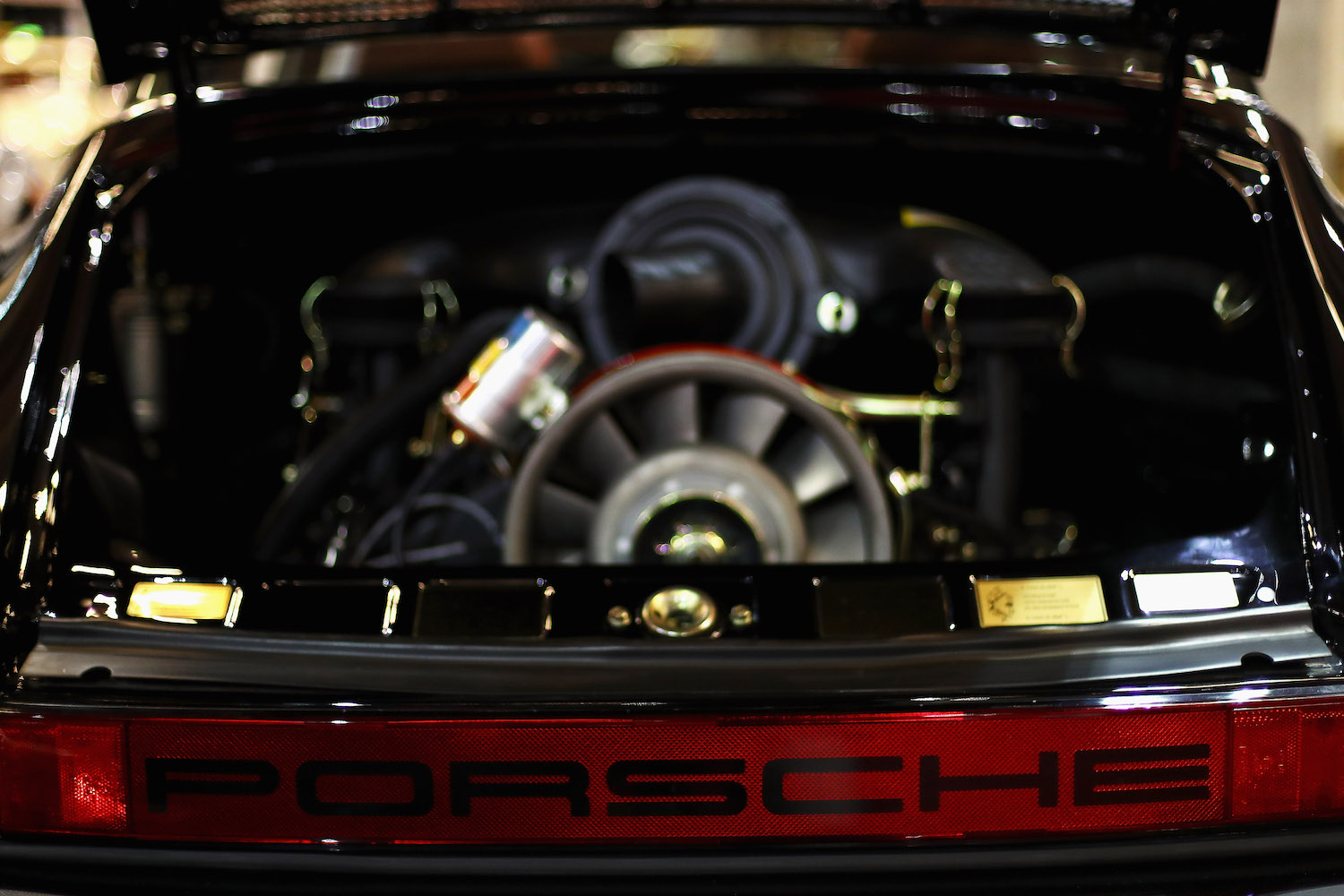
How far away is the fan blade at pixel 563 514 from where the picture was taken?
1.41 meters

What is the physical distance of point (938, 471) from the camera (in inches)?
72.9

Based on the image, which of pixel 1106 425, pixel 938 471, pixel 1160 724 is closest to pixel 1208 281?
pixel 1106 425

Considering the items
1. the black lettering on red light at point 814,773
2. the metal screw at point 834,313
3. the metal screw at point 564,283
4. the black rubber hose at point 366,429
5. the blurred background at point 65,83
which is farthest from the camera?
the blurred background at point 65,83

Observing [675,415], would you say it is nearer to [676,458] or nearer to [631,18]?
[676,458]

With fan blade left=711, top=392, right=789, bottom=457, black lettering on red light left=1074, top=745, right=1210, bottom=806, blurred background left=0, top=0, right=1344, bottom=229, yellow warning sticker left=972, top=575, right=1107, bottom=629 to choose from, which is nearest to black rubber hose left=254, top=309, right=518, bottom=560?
fan blade left=711, top=392, right=789, bottom=457

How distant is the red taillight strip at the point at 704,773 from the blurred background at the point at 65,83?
15.8ft

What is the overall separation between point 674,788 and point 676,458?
0.46 metres

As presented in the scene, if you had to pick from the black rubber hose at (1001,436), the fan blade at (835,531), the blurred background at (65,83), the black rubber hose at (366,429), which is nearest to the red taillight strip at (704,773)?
the fan blade at (835,531)

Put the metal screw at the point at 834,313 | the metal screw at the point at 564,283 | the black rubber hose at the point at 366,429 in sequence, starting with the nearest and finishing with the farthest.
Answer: the black rubber hose at the point at 366,429 → the metal screw at the point at 834,313 → the metal screw at the point at 564,283

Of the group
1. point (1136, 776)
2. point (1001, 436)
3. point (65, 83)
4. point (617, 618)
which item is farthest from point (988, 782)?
point (65, 83)

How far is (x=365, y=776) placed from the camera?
3.07 feet

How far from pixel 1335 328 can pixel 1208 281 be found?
55 cm

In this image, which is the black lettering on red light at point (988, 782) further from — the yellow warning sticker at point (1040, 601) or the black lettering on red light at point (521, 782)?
the black lettering on red light at point (521, 782)

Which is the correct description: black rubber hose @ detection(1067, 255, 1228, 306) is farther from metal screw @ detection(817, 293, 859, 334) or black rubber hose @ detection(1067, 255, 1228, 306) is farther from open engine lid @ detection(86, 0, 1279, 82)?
metal screw @ detection(817, 293, 859, 334)
